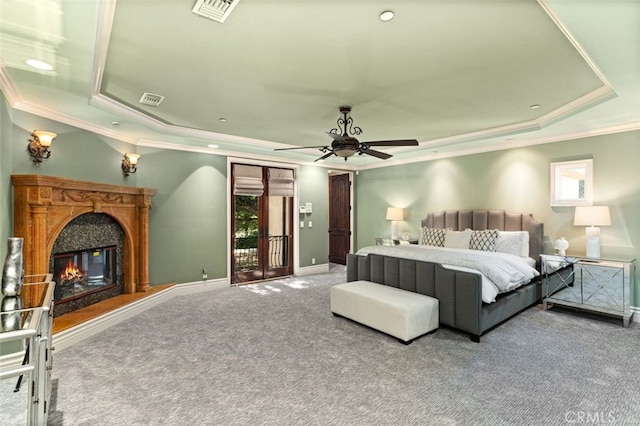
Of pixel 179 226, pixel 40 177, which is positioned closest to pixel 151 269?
pixel 179 226

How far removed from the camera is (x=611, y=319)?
402 centimetres

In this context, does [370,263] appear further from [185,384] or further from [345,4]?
[345,4]

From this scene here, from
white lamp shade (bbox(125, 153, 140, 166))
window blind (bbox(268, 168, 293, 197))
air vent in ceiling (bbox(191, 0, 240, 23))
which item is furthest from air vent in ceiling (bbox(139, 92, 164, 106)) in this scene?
window blind (bbox(268, 168, 293, 197))

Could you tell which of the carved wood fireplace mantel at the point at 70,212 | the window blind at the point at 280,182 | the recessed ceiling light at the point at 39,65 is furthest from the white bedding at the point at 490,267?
the recessed ceiling light at the point at 39,65

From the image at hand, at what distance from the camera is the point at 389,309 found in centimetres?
339

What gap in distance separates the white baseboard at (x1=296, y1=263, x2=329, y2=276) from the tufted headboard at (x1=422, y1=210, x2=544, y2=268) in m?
2.52

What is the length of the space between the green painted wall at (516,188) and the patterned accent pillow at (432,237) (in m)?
0.68

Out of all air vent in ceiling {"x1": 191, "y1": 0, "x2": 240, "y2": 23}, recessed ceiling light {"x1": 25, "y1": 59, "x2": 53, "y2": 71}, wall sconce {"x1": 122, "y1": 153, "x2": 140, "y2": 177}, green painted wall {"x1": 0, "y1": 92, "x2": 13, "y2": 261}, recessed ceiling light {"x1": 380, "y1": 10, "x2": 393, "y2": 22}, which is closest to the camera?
air vent in ceiling {"x1": 191, "y1": 0, "x2": 240, "y2": 23}

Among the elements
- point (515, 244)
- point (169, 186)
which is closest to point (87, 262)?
point (169, 186)

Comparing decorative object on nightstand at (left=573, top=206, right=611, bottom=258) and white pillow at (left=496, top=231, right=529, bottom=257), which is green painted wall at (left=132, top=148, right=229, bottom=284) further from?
decorative object on nightstand at (left=573, top=206, right=611, bottom=258)

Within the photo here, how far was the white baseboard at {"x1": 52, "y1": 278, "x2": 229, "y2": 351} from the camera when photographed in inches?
128

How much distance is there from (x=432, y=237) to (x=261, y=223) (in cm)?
345

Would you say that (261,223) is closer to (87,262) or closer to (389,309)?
(87,262)

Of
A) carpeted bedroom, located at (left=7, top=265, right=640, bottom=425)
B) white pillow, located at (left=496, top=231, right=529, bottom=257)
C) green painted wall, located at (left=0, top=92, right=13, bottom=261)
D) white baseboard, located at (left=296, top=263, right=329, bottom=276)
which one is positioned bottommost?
carpeted bedroom, located at (left=7, top=265, right=640, bottom=425)
